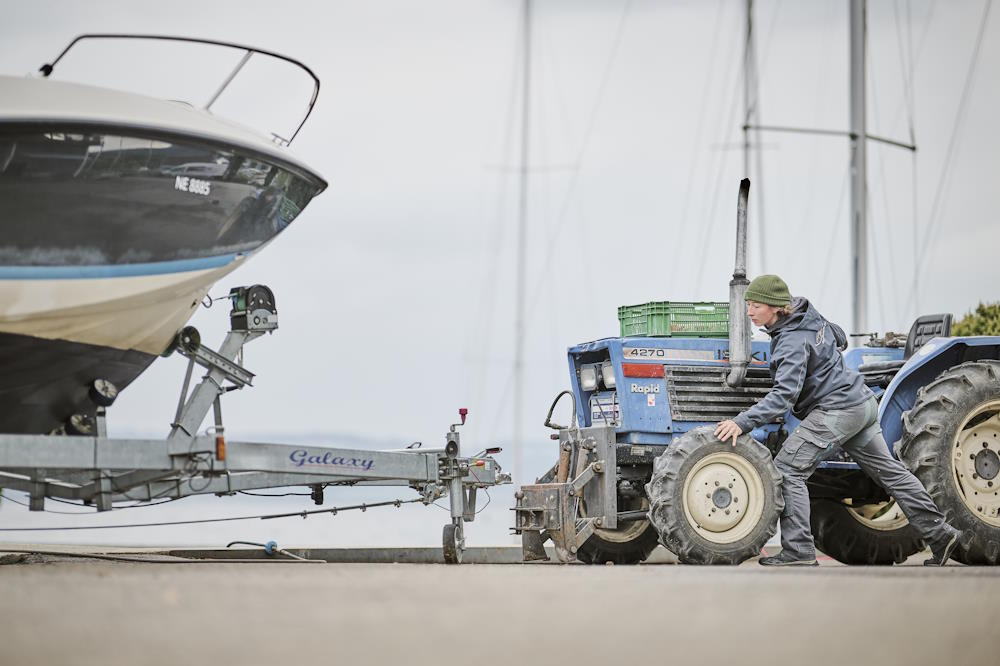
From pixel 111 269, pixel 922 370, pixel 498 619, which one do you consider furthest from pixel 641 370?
pixel 498 619

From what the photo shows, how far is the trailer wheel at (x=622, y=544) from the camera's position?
31.0ft

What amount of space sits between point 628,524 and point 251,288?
134 inches

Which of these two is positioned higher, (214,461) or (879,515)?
(214,461)

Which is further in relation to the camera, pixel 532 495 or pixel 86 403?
pixel 532 495

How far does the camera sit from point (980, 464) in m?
8.57

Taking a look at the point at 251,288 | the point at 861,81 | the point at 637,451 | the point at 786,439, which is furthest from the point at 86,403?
the point at 861,81

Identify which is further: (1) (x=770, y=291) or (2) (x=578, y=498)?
(2) (x=578, y=498)

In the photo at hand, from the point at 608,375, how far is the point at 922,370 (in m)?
2.25

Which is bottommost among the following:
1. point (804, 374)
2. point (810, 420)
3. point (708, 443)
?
point (708, 443)

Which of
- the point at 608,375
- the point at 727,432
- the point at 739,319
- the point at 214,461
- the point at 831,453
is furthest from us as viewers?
the point at 608,375

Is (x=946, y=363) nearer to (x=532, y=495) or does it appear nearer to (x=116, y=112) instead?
(x=532, y=495)

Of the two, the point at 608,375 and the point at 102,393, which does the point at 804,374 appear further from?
the point at 102,393

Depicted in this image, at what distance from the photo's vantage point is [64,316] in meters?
7.68

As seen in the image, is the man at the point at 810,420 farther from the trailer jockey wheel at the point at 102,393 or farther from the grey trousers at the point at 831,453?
the trailer jockey wheel at the point at 102,393
